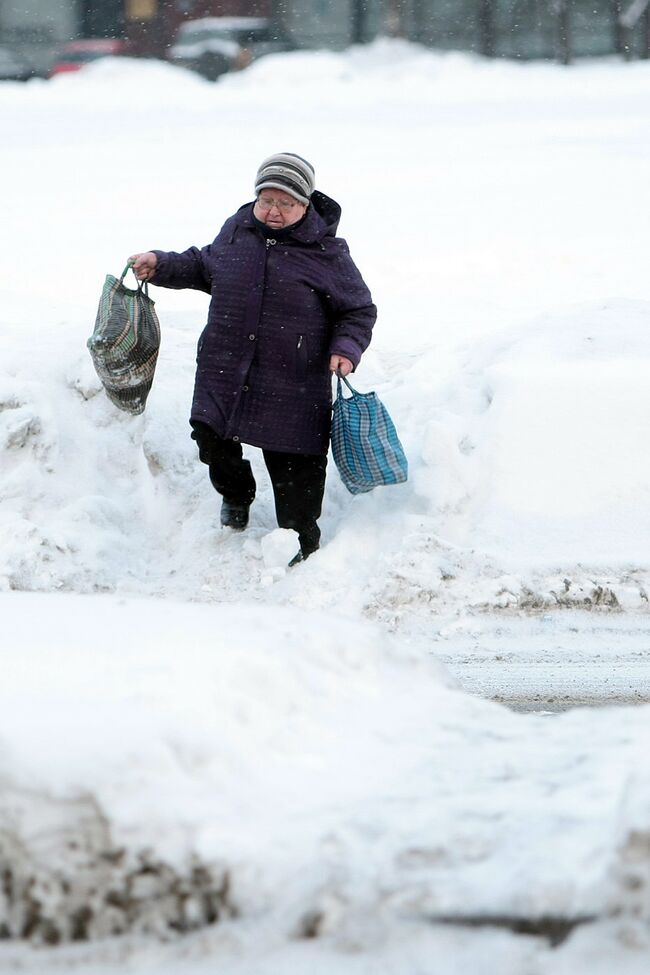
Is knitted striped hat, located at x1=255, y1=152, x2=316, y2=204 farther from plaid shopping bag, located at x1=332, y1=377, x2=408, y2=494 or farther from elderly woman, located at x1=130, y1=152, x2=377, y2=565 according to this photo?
plaid shopping bag, located at x1=332, y1=377, x2=408, y2=494

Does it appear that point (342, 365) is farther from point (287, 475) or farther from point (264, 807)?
point (264, 807)

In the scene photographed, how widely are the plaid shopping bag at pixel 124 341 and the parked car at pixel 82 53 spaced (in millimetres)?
16133

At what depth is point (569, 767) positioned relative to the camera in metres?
2.52

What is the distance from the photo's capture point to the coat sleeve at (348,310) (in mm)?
4863

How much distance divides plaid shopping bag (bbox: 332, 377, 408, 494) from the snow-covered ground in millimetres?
261

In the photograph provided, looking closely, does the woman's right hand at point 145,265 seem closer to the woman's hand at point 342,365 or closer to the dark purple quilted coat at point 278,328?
the dark purple quilted coat at point 278,328

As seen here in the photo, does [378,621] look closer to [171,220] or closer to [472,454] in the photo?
[472,454]

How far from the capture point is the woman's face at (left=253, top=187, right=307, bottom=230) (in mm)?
4785

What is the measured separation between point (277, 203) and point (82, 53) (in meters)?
16.9

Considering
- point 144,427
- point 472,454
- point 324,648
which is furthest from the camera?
point 144,427

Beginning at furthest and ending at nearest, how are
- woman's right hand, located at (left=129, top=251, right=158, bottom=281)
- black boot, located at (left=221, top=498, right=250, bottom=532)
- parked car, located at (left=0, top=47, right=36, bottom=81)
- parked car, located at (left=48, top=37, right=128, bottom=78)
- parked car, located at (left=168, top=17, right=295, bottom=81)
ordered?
parked car, located at (left=0, top=47, right=36, bottom=81) < parked car, located at (left=168, top=17, right=295, bottom=81) < parked car, located at (left=48, top=37, right=128, bottom=78) < black boot, located at (left=221, top=498, right=250, bottom=532) < woman's right hand, located at (left=129, top=251, right=158, bottom=281)

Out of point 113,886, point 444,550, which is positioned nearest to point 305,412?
point 444,550

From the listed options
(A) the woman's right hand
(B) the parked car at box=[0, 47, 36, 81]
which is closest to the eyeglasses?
(A) the woman's right hand

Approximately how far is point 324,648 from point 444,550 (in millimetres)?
2310
